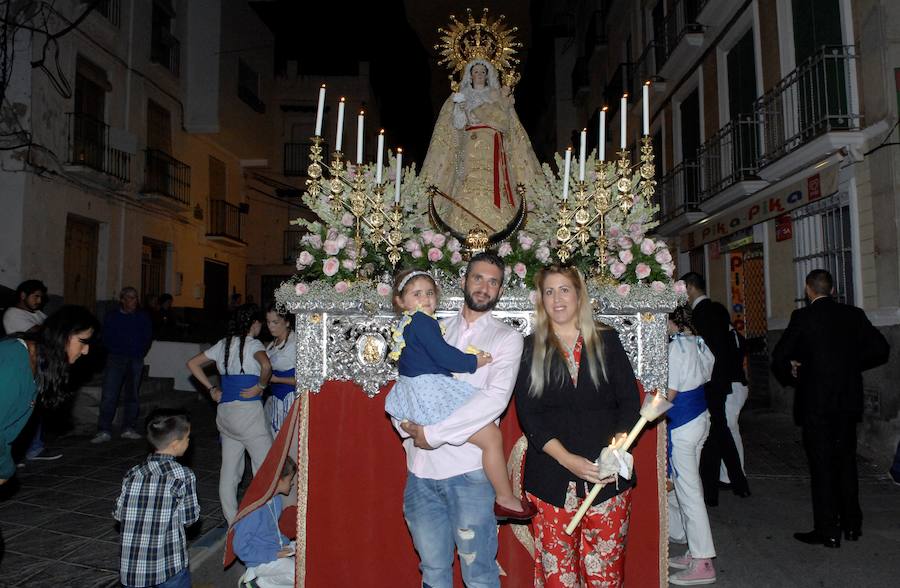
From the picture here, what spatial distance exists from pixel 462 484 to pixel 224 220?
1857 cm

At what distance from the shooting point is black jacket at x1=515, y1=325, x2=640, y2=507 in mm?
2680

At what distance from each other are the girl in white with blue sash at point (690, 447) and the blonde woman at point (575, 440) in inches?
51.0

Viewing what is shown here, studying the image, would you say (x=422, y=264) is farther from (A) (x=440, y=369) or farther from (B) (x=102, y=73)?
(B) (x=102, y=73)

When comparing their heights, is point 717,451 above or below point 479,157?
below

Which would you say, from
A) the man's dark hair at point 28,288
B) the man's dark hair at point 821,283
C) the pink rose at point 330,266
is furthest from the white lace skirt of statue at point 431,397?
the man's dark hair at point 28,288

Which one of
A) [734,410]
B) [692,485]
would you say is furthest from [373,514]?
[734,410]

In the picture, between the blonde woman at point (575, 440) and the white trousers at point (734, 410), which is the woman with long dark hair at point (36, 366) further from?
the white trousers at point (734, 410)

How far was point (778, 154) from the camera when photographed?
9680 mm

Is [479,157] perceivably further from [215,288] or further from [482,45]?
[215,288]

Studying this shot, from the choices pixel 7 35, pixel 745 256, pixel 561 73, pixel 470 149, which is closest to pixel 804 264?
pixel 745 256

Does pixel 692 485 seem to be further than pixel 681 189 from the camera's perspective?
No

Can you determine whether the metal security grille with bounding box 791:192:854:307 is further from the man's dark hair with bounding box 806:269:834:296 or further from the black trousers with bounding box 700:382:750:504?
the man's dark hair with bounding box 806:269:834:296

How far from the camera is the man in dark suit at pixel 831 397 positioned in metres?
4.64

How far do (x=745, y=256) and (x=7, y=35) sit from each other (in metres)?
14.6
